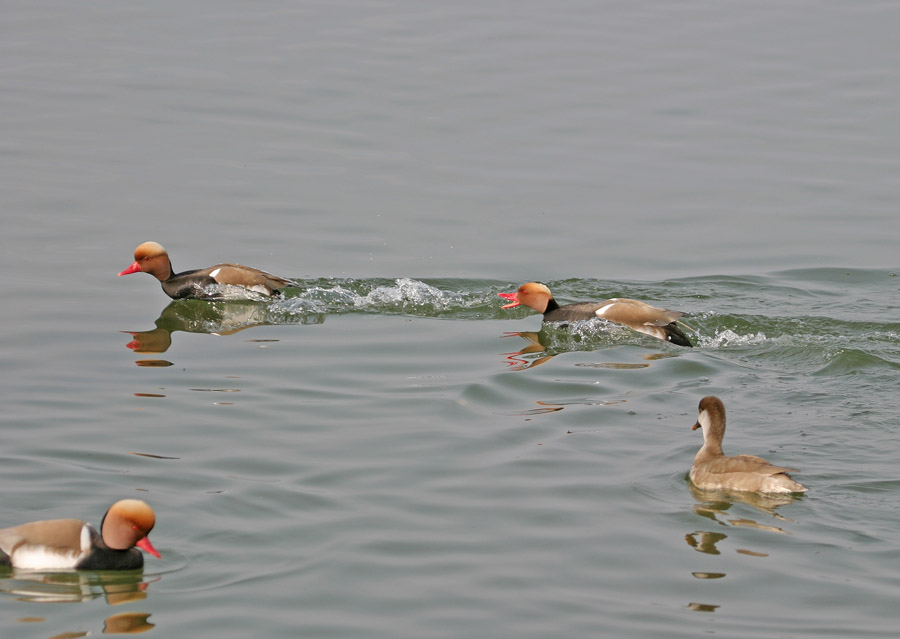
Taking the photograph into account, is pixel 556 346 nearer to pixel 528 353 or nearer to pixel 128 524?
pixel 528 353

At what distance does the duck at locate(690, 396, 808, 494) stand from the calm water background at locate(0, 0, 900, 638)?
11 cm

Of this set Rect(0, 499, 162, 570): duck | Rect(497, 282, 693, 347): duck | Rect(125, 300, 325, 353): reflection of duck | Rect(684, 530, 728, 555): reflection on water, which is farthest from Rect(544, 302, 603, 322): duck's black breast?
Rect(0, 499, 162, 570): duck

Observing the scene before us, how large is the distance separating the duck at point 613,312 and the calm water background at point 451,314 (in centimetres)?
19

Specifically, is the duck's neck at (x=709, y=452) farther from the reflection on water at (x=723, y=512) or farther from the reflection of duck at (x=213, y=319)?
the reflection of duck at (x=213, y=319)

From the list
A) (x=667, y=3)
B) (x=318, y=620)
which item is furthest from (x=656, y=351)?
Result: (x=667, y=3)

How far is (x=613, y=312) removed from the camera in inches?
494

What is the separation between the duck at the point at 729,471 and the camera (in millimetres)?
8570

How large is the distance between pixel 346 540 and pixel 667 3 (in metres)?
20.7

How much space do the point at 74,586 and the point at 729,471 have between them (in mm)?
4141

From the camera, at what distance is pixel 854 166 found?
17453 mm

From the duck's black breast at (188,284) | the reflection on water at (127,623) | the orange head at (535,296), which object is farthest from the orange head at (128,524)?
the orange head at (535,296)

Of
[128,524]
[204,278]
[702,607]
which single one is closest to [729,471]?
[702,607]

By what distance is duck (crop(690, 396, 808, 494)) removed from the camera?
857cm

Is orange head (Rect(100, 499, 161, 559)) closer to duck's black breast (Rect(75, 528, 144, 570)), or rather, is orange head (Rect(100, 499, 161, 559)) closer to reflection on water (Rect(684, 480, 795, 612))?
duck's black breast (Rect(75, 528, 144, 570))
